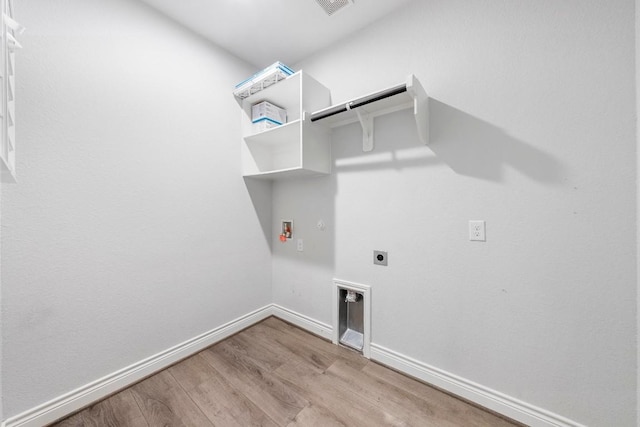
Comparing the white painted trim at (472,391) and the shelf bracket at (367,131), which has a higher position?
the shelf bracket at (367,131)

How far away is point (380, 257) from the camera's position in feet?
5.48

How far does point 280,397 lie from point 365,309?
30.4 inches

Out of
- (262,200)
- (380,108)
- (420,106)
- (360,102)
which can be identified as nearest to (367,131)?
(380,108)

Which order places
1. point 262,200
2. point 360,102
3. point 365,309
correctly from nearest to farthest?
point 360,102, point 365,309, point 262,200

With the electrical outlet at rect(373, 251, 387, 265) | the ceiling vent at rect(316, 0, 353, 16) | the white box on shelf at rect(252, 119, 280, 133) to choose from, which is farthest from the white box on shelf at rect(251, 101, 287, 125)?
the electrical outlet at rect(373, 251, 387, 265)

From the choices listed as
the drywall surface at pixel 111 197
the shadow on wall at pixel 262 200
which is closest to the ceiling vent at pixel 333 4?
the drywall surface at pixel 111 197

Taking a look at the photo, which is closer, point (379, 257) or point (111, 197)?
point (111, 197)

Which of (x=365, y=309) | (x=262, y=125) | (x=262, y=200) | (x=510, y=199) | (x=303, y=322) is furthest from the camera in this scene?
(x=262, y=200)

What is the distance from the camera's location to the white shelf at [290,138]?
170 cm

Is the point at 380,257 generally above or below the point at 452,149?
below

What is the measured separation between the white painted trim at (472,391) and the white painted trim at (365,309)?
0.19ft

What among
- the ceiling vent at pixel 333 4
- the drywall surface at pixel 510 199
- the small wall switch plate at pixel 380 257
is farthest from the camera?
the small wall switch plate at pixel 380 257

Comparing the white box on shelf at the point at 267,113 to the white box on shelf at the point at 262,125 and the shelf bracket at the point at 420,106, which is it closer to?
the white box on shelf at the point at 262,125

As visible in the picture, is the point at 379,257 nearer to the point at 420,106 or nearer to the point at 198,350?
the point at 420,106
